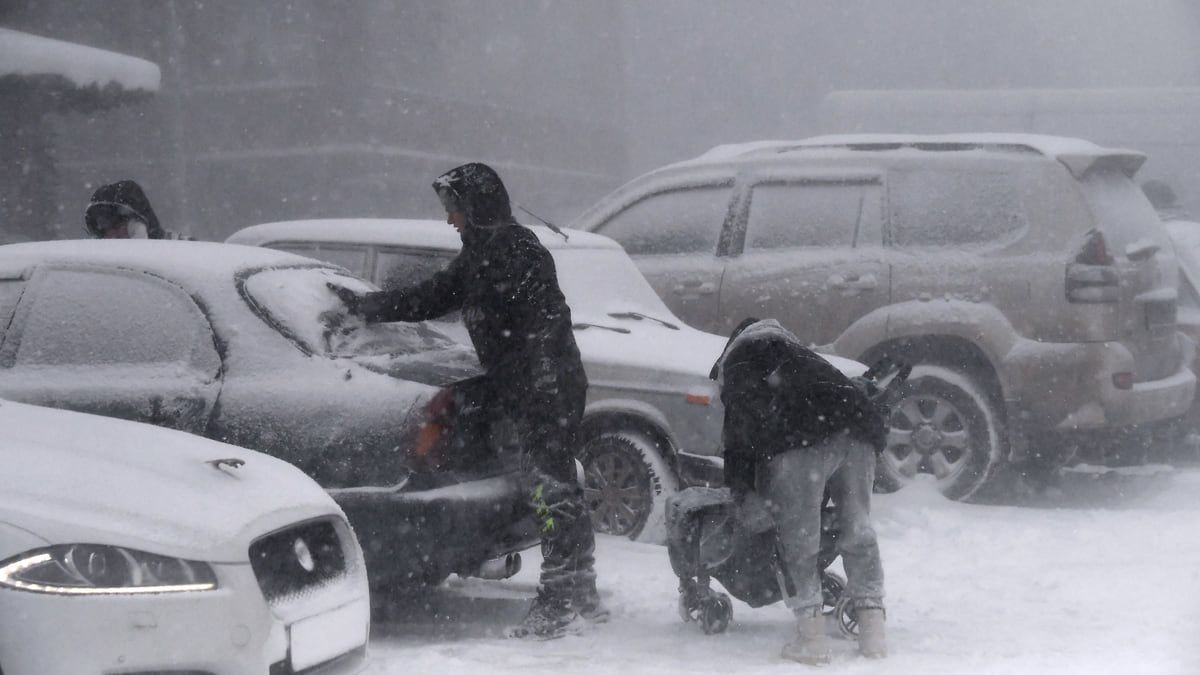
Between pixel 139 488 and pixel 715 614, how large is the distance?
2.62m

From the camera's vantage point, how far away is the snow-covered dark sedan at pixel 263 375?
531cm

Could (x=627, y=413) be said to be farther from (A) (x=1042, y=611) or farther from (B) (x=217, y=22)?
(B) (x=217, y=22)

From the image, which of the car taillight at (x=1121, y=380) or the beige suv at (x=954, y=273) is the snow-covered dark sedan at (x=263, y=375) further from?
the car taillight at (x=1121, y=380)

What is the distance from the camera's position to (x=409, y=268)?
25.0 ft

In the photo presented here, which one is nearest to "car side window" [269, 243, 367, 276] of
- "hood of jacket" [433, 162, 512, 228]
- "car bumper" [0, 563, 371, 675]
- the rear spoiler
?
"hood of jacket" [433, 162, 512, 228]

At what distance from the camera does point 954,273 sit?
28.5 feet

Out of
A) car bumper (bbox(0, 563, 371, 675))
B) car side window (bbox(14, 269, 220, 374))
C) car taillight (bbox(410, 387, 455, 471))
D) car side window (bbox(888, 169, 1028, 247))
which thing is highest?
car side window (bbox(888, 169, 1028, 247))

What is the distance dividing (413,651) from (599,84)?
66.2 ft

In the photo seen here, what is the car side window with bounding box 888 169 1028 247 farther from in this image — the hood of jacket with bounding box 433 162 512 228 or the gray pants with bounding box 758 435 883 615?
the hood of jacket with bounding box 433 162 512 228

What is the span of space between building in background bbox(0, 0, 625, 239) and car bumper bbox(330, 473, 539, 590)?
506 inches

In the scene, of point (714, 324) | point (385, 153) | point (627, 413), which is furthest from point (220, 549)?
point (385, 153)

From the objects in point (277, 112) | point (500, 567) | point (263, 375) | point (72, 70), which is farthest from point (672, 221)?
point (277, 112)

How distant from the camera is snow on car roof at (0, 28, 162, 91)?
41.5ft

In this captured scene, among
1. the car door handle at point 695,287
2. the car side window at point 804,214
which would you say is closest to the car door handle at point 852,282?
the car side window at point 804,214
